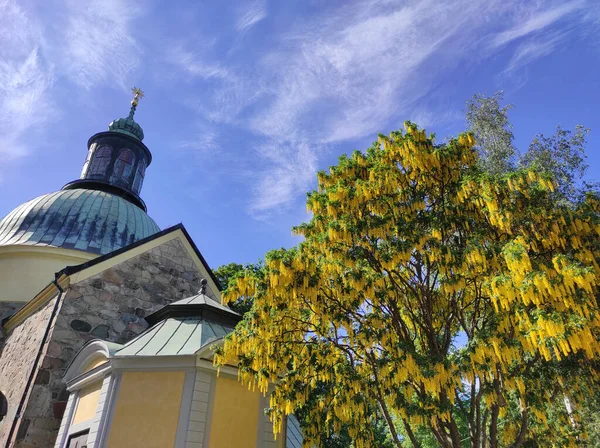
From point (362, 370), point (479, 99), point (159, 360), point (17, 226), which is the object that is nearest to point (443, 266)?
point (362, 370)

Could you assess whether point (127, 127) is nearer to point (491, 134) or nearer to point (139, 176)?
point (139, 176)

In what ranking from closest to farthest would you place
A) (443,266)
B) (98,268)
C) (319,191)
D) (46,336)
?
(443,266) → (319,191) → (46,336) → (98,268)

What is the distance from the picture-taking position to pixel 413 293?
8.02 meters

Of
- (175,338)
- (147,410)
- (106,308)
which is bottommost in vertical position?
(147,410)

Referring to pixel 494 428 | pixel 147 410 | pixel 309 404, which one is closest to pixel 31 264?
pixel 147 410

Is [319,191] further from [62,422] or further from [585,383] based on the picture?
[62,422]

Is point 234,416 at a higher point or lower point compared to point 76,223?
lower

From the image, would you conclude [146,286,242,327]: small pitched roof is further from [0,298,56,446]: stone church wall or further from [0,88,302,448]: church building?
[0,298,56,446]: stone church wall

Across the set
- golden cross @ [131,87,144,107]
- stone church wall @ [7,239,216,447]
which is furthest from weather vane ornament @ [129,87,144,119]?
stone church wall @ [7,239,216,447]

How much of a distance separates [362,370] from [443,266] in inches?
104

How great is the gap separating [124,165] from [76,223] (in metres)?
7.41

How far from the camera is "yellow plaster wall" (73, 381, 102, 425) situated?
27.5 feet

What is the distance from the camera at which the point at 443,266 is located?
6789 millimetres

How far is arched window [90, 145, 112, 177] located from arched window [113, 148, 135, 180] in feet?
1.79
